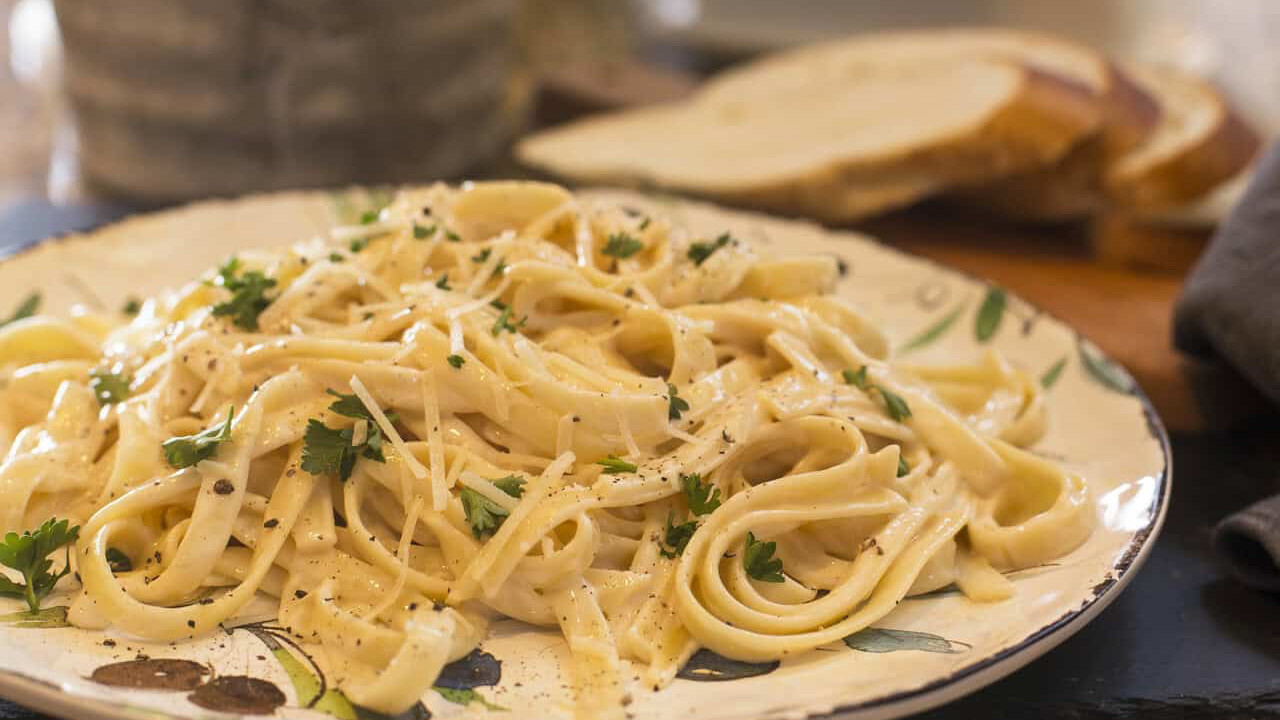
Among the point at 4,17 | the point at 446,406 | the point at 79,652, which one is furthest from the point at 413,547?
the point at 4,17

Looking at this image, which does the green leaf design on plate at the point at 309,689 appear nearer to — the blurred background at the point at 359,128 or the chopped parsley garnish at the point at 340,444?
the chopped parsley garnish at the point at 340,444

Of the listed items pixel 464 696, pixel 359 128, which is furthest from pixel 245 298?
pixel 359 128

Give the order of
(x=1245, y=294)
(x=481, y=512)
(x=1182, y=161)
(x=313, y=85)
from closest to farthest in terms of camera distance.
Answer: (x=481, y=512) < (x=1245, y=294) < (x=1182, y=161) < (x=313, y=85)

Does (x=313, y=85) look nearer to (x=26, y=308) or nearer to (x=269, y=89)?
(x=269, y=89)

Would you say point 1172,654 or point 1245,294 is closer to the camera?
point 1172,654

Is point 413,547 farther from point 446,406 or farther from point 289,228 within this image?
point 289,228

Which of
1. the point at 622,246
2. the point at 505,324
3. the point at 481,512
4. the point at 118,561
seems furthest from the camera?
the point at 622,246
